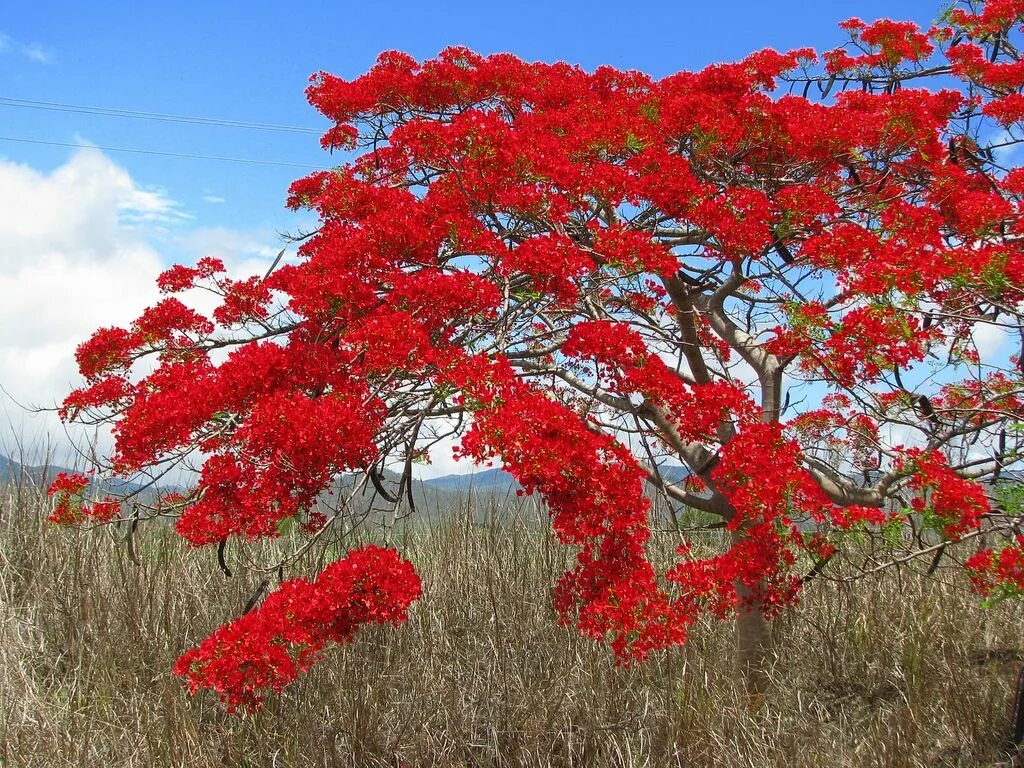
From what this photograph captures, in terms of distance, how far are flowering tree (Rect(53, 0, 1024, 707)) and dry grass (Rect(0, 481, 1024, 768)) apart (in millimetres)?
549

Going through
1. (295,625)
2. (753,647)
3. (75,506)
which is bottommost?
(753,647)

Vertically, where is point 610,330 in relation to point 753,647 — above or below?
above

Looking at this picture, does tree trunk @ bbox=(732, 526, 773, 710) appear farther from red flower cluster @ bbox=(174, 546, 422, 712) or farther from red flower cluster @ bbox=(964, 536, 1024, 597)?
red flower cluster @ bbox=(174, 546, 422, 712)

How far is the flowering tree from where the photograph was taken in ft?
9.87

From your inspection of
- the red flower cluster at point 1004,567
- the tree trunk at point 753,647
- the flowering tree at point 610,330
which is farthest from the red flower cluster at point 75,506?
the red flower cluster at point 1004,567

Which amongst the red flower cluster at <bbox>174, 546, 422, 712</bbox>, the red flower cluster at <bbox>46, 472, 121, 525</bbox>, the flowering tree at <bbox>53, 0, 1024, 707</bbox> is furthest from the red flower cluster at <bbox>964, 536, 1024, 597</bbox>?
the red flower cluster at <bbox>46, 472, 121, 525</bbox>

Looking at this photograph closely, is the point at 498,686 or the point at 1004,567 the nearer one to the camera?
the point at 1004,567

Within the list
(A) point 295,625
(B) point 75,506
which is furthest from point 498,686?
(B) point 75,506

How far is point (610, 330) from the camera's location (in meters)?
3.52

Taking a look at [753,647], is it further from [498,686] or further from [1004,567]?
[1004,567]

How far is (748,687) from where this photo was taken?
455 centimetres

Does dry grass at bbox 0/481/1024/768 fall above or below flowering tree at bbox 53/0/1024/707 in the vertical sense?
below

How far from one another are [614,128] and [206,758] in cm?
353

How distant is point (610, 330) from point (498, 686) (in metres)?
1.85
